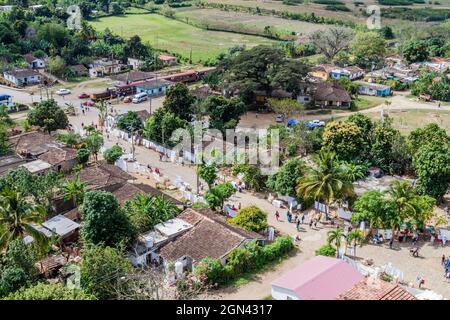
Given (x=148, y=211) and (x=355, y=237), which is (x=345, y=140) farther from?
(x=148, y=211)

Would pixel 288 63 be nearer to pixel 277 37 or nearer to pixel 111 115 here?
pixel 111 115

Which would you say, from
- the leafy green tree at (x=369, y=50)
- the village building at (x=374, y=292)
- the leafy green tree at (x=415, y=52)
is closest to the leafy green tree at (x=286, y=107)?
the leafy green tree at (x=369, y=50)

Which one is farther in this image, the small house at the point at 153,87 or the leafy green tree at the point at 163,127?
the small house at the point at 153,87

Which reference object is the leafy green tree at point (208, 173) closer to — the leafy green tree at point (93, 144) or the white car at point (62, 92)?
the leafy green tree at point (93, 144)

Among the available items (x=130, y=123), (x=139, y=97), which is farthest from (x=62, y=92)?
(x=130, y=123)

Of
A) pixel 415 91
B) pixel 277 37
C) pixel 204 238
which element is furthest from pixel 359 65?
pixel 204 238
